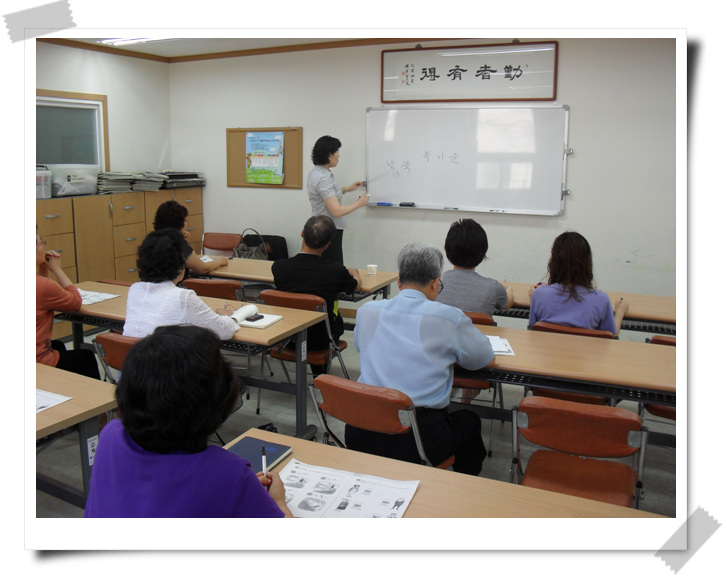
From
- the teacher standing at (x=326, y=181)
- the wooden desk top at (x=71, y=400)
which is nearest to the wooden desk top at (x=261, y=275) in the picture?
the teacher standing at (x=326, y=181)

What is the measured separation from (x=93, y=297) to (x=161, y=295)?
112cm

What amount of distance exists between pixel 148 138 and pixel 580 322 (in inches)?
198

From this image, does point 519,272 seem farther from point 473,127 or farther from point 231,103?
point 231,103

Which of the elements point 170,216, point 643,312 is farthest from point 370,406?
point 170,216

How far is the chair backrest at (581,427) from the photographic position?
176cm

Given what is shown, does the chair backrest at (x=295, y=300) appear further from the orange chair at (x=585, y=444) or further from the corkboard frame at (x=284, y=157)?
the corkboard frame at (x=284, y=157)

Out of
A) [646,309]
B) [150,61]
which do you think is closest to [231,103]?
[150,61]

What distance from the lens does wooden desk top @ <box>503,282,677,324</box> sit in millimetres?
3273

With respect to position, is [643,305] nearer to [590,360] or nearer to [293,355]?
[590,360]

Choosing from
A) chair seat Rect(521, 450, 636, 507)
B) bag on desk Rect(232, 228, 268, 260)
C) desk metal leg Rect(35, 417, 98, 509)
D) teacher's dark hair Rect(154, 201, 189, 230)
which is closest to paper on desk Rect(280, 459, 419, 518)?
chair seat Rect(521, 450, 636, 507)

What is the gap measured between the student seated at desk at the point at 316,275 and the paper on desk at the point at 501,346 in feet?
3.67
